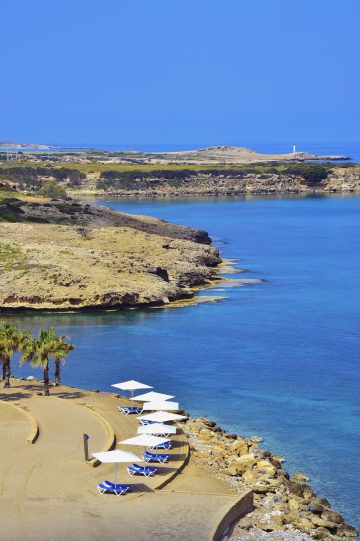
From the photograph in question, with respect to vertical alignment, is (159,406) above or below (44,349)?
below

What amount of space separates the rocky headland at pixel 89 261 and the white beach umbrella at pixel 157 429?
37.8 metres

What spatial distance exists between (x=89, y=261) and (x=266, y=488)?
52.6 meters

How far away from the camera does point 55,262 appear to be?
8738 centimetres

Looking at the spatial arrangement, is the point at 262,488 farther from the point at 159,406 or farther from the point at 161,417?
the point at 159,406

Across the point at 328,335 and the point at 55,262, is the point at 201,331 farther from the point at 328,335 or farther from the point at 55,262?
the point at 55,262

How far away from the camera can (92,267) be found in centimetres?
8712

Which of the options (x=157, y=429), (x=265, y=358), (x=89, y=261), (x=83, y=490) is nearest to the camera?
(x=83, y=490)

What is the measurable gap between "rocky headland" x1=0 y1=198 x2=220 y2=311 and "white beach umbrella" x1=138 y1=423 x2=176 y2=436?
37.8 m

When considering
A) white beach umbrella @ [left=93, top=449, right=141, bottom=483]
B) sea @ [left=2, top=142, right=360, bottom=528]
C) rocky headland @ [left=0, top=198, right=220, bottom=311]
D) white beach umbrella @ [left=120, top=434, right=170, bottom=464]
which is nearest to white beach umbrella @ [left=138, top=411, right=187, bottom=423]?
white beach umbrella @ [left=120, top=434, right=170, bottom=464]

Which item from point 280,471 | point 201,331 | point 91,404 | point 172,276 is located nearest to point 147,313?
point 201,331

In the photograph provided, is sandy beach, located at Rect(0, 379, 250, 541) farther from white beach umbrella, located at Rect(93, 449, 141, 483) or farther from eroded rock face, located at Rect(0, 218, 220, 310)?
eroded rock face, located at Rect(0, 218, 220, 310)

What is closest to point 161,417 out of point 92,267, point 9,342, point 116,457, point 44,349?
point 44,349

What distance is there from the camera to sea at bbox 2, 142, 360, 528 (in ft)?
153

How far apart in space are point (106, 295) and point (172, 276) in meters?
14.4
